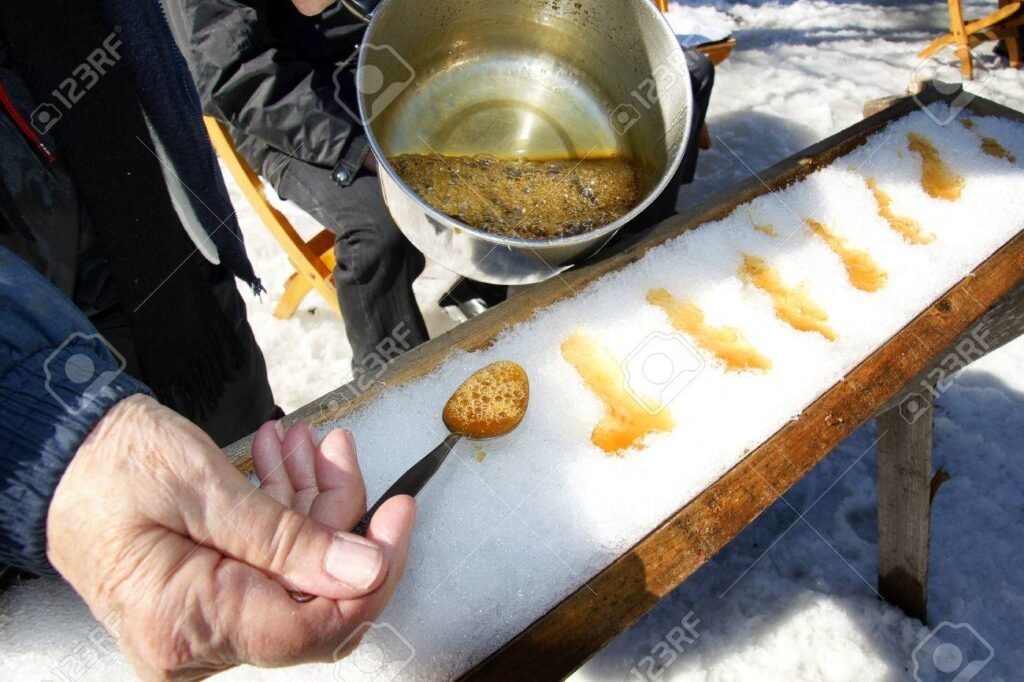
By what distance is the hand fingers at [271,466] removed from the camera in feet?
3.26

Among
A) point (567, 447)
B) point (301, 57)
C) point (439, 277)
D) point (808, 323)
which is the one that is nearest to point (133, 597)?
point (567, 447)

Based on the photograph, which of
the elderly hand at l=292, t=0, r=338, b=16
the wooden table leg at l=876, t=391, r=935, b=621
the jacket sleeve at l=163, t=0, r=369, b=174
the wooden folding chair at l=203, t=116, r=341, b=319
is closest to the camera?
the elderly hand at l=292, t=0, r=338, b=16

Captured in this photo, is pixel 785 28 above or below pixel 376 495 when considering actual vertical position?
below

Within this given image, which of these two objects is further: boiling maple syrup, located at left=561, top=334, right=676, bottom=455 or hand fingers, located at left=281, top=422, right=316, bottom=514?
boiling maple syrup, located at left=561, top=334, right=676, bottom=455

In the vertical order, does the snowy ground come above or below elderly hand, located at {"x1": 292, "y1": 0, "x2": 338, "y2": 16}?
below

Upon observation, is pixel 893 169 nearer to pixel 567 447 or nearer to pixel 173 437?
pixel 567 447

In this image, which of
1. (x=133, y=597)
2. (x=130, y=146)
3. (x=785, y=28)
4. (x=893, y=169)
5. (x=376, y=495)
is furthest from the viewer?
(x=785, y=28)

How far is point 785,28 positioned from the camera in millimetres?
4547

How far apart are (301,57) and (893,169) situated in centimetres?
192
